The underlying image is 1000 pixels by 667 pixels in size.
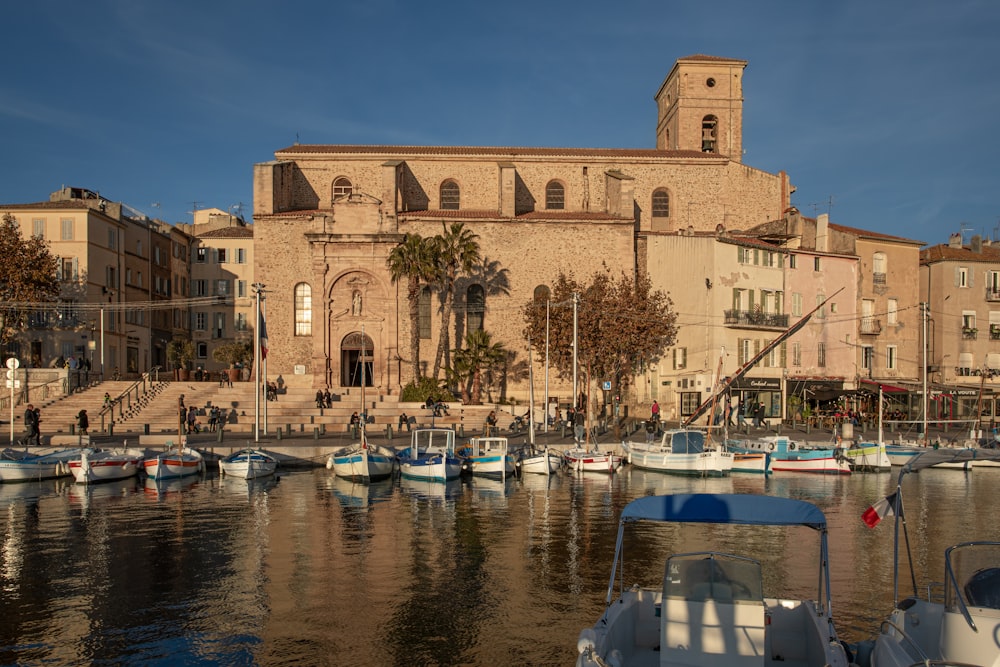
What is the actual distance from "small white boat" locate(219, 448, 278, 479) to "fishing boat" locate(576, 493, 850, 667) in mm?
26664

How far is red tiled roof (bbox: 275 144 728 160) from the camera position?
61344 millimetres

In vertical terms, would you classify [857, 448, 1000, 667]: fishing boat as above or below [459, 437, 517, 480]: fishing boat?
above

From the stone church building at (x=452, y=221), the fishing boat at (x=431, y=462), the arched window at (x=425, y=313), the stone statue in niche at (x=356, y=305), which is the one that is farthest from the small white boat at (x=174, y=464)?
the arched window at (x=425, y=313)

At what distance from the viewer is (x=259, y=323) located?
43.7m

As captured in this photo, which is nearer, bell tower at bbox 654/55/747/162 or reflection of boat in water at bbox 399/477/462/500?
reflection of boat in water at bbox 399/477/462/500

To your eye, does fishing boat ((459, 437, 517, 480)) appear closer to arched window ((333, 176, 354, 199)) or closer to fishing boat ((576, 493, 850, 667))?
fishing boat ((576, 493, 850, 667))

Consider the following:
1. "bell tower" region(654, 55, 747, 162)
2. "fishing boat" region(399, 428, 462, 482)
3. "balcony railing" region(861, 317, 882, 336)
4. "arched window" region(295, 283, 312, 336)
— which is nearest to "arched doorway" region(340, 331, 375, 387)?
"arched window" region(295, 283, 312, 336)

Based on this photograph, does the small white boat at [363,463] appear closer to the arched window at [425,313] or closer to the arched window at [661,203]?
the arched window at [425,313]

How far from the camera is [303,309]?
2259 inches

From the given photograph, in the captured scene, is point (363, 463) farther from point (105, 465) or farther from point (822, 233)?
point (822, 233)

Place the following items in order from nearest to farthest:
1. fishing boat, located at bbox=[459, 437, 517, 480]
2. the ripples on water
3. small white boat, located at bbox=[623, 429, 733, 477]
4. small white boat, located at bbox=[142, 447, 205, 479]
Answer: the ripples on water
small white boat, located at bbox=[142, 447, 205, 479]
fishing boat, located at bbox=[459, 437, 517, 480]
small white boat, located at bbox=[623, 429, 733, 477]

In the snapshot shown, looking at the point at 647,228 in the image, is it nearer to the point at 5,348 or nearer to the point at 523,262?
the point at 523,262

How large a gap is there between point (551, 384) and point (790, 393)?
14.3 meters

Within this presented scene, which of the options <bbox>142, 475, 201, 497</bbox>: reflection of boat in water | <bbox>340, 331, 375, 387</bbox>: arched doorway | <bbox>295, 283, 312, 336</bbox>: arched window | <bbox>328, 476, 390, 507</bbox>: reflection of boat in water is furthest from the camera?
<bbox>295, 283, 312, 336</bbox>: arched window
